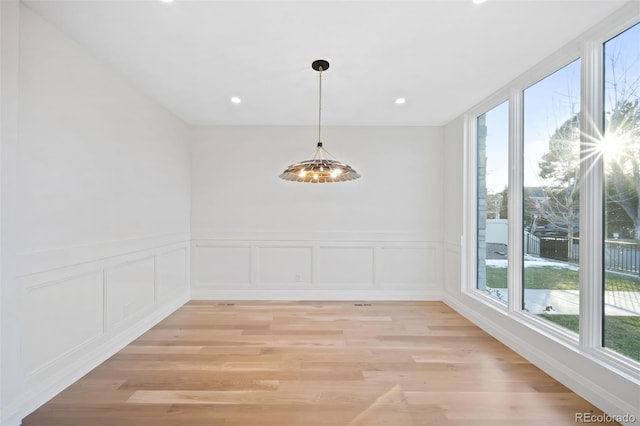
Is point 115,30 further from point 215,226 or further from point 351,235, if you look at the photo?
point 351,235

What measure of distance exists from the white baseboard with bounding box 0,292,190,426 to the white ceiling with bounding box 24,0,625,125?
2594 mm

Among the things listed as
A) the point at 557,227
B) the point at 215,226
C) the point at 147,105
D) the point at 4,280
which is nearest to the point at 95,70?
the point at 147,105

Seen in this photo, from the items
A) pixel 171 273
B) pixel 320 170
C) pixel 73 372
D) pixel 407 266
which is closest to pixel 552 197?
pixel 320 170

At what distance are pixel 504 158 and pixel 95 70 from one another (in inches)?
164

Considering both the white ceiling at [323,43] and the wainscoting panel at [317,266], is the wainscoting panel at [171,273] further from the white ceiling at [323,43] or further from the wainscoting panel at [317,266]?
the white ceiling at [323,43]

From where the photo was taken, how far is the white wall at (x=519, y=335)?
2.01 m

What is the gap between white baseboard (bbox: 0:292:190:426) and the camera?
1.92 m

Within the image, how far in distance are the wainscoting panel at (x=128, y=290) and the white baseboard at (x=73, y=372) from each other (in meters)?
A: 0.16

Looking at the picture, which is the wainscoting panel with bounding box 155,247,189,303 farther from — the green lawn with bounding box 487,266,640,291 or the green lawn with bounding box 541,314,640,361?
the green lawn with bounding box 541,314,640,361

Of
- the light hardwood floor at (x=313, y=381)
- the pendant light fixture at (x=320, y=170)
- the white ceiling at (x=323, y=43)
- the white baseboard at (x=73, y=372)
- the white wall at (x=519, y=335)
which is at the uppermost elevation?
the white ceiling at (x=323, y=43)

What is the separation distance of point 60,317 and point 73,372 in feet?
1.63

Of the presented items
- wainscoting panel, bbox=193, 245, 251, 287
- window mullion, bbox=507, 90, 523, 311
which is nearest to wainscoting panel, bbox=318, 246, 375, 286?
wainscoting panel, bbox=193, 245, 251, 287

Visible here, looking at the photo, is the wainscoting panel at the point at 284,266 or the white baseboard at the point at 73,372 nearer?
the white baseboard at the point at 73,372

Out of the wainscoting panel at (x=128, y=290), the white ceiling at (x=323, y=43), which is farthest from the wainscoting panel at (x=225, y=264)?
the white ceiling at (x=323, y=43)
